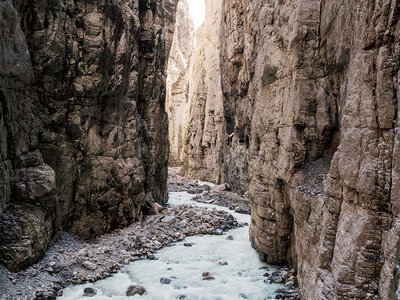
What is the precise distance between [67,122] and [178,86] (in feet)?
192

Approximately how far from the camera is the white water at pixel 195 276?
11898 millimetres

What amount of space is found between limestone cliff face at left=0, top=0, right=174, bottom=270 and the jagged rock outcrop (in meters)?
46.6

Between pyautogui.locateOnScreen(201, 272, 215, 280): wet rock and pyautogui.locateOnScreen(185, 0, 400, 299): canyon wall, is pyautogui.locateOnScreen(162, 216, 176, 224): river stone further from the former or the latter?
pyautogui.locateOnScreen(201, 272, 215, 280): wet rock

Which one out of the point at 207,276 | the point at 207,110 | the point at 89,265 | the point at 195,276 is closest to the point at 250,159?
the point at 207,276

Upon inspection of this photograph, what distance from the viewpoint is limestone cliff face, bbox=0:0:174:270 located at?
11.5 m

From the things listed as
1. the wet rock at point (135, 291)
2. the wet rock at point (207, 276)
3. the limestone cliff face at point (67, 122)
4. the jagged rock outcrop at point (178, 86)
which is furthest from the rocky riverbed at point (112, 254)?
the jagged rock outcrop at point (178, 86)

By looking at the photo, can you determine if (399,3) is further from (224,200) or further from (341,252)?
(224,200)

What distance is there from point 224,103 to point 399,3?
35.6 meters

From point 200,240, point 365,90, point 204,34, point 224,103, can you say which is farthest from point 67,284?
point 204,34

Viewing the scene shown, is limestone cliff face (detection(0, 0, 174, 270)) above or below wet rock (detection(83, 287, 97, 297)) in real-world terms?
above

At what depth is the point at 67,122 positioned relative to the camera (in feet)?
51.6

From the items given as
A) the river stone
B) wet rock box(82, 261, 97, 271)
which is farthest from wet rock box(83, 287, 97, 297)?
the river stone

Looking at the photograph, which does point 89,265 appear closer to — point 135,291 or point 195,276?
point 135,291

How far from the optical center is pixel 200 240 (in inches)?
745
